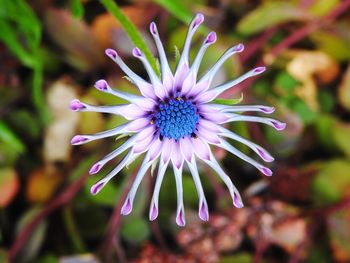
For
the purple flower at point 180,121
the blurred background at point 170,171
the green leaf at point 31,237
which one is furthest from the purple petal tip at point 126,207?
the green leaf at point 31,237

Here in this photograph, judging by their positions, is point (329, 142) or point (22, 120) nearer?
point (22, 120)

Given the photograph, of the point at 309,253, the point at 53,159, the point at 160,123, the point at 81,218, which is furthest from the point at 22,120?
the point at 309,253

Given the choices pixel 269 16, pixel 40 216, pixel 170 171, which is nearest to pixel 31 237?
pixel 40 216

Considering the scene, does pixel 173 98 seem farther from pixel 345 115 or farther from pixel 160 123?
pixel 345 115

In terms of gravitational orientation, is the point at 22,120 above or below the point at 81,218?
above

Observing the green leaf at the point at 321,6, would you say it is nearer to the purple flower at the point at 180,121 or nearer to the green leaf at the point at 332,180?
the green leaf at the point at 332,180

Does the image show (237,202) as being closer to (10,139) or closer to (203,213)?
(203,213)
